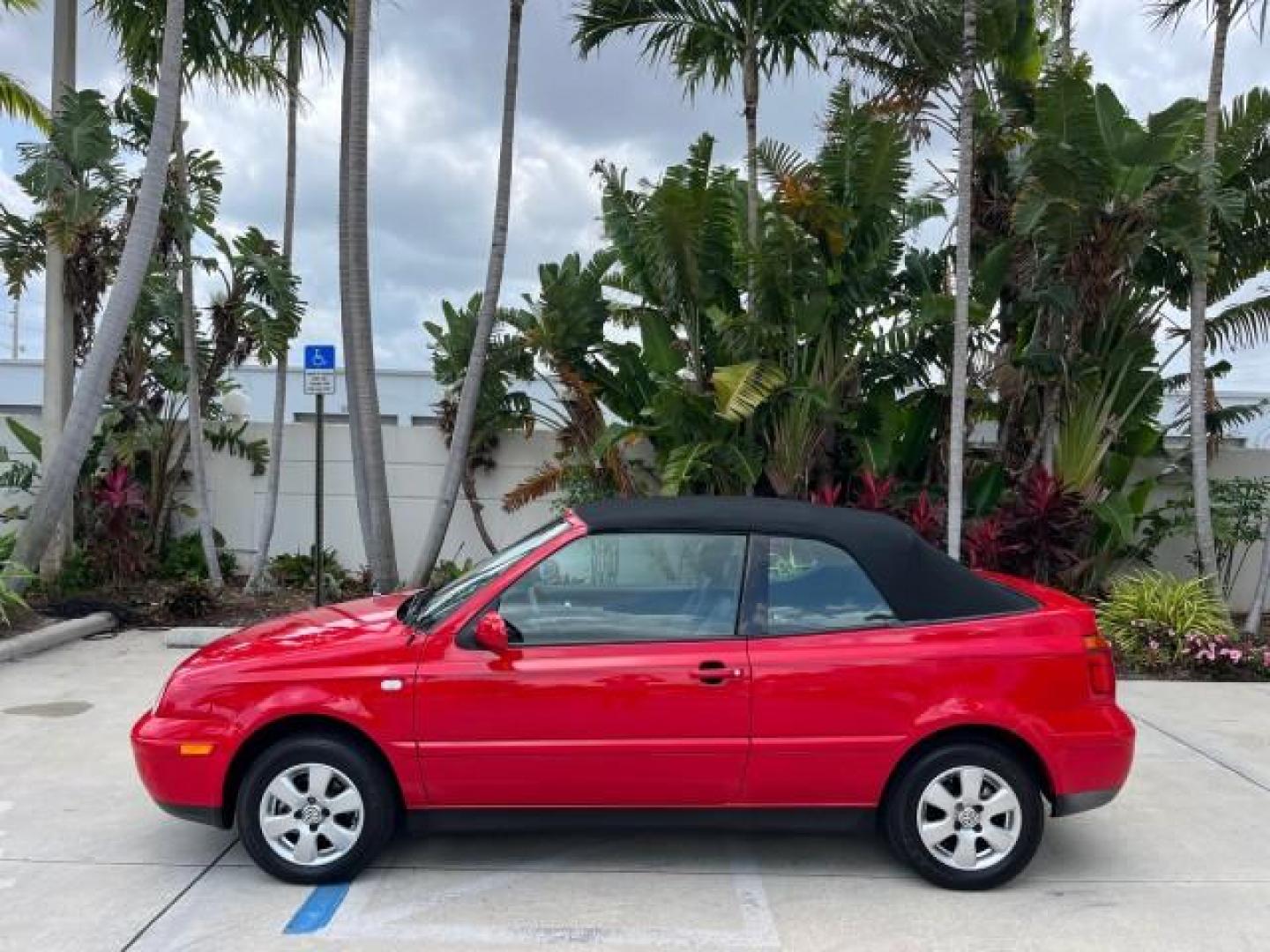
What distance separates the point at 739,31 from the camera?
33.8ft

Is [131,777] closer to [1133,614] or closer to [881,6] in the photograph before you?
[1133,614]

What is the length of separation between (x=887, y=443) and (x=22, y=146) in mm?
8987

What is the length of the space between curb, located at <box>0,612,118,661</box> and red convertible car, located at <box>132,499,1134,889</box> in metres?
5.11

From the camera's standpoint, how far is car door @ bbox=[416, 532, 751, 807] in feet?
13.8

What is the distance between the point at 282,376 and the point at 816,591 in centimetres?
836

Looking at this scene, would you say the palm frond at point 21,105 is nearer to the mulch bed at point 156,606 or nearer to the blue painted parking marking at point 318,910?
the mulch bed at point 156,606

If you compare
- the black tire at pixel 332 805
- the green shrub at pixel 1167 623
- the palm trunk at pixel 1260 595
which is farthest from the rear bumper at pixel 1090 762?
the palm trunk at pixel 1260 595

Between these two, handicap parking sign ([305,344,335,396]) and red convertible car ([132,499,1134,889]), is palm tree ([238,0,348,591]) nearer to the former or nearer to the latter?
handicap parking sign ([305,344,335,396])

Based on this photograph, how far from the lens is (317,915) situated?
4.02m

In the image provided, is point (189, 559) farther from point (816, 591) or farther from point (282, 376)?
point (816, 591)

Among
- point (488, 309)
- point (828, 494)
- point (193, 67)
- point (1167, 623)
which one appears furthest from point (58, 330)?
point (1167, 623)

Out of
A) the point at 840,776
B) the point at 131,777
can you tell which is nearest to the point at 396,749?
the point at 840,776

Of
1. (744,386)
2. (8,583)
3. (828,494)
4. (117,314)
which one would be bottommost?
(8,583)

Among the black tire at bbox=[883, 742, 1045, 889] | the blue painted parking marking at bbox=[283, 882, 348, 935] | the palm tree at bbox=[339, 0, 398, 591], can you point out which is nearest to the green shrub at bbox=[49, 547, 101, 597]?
the palm tree at bbox=[339, 0, 398, 591]
